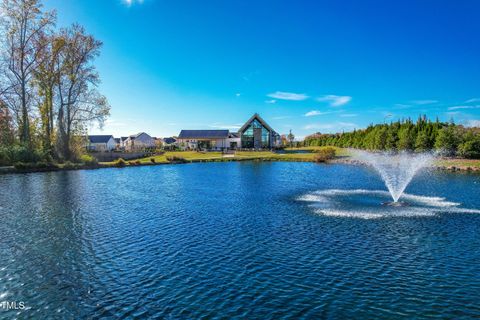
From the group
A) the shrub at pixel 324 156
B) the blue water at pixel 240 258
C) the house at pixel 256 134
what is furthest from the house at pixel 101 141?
the blue water at pixel 240 258

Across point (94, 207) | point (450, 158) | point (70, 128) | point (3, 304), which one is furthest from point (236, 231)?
point (450, 158)

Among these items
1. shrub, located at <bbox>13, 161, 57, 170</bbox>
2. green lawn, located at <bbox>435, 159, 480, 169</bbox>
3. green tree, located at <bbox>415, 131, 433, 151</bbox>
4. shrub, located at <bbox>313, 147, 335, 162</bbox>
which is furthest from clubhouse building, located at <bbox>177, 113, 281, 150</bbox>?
shrub, located at <bbox>13, 161, 57, 170</bbox>

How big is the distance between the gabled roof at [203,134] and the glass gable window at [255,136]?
976 centimetres

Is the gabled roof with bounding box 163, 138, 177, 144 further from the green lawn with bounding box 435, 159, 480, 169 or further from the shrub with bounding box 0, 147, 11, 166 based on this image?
the green lawn with bounding box 435, 159, 480, 169

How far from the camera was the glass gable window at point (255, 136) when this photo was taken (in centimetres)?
10800

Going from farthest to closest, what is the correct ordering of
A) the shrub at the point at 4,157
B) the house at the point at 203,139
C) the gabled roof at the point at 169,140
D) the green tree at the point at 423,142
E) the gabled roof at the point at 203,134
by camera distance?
the gabled roof at the point at 169,140 → the gabled roof at the point at 203,134 → the house at the point at 203,139 → the green tree at the point at 423,142 → the shrub at the point at 4,157

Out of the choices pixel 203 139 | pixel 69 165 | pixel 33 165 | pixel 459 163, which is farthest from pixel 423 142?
pixel 33 165

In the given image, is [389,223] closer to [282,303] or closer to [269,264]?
[269,264]

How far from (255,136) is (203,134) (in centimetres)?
2165

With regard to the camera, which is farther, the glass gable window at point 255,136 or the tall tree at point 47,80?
the glass gable window at point 255,136

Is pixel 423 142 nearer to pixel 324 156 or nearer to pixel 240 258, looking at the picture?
pixel 324 156

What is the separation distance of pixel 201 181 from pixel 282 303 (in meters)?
33.2

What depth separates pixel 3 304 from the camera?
432 inches

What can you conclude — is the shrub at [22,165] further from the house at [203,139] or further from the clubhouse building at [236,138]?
the house at [203,139]
